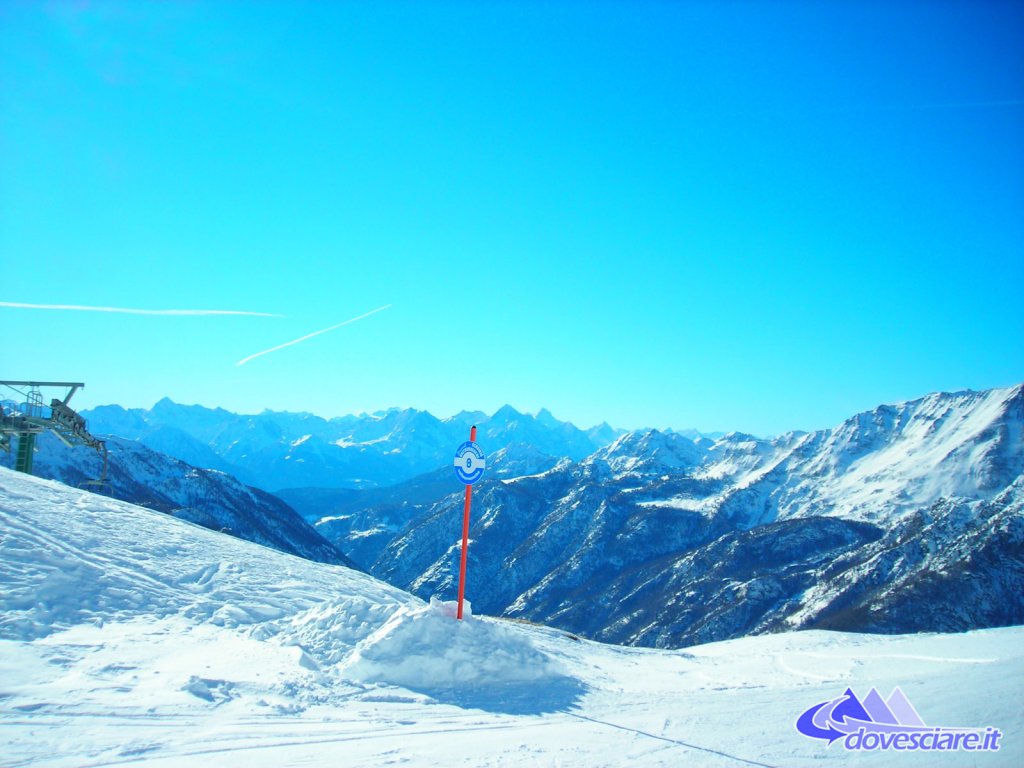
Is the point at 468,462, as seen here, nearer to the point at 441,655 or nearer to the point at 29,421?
the point at 441,655

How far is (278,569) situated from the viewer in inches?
999

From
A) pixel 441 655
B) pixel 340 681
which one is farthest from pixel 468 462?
pixel 340 681

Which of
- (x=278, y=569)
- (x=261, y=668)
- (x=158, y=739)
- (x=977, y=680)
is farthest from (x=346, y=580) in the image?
(x=977, y=680)

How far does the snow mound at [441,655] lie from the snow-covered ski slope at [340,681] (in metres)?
0.05

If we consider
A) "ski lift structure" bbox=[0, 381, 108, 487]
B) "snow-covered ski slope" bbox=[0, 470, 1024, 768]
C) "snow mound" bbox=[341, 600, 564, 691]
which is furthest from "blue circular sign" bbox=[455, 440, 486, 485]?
"ski lift structure" bbox=[0, 381, 108, 487]

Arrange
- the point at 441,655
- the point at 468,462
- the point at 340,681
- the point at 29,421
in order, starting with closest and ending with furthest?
the point at 340,681 < the point at 441,655 < the point at 468,462 < the point at 29,421

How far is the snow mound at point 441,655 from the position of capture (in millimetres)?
14609

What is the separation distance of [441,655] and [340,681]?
2.46 meters

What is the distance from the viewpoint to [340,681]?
1401 cm

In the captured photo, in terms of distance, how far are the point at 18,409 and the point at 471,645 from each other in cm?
4439

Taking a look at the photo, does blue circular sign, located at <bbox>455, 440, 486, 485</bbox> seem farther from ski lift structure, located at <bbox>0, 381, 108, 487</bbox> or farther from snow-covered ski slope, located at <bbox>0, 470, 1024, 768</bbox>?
ski lift structure, located at <bbox>0, 381, 108, 487</bbox>

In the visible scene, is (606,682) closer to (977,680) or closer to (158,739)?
(977,680)

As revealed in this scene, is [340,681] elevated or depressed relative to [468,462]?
depressed

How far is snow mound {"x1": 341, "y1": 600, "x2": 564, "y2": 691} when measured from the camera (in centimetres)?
1461
